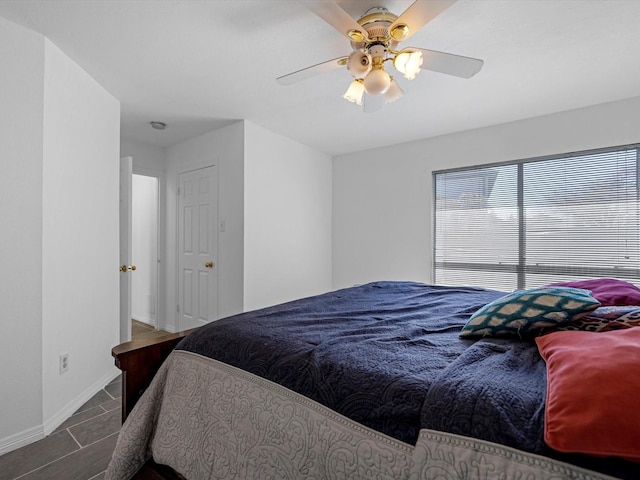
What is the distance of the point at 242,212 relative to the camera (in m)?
3.25

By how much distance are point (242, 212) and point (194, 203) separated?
870 millimetres

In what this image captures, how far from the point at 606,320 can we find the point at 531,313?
201mm

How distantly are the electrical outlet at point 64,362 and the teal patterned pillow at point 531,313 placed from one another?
243cm

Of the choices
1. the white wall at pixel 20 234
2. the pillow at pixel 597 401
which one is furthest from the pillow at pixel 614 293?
the white wall at pixel 20 234

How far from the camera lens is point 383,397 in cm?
85

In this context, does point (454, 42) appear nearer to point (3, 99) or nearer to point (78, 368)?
point (3, 99)

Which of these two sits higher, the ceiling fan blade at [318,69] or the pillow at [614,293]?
the ceiling fan blade at [318,69]

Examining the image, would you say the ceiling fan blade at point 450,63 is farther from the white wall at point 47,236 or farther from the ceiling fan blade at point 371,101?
the white wall at point 47,236

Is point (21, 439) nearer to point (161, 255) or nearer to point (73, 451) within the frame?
point (73, 451)

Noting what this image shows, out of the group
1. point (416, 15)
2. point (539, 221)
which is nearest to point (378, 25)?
point (416, 15)

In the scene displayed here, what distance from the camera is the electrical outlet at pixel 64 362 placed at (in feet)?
6.81

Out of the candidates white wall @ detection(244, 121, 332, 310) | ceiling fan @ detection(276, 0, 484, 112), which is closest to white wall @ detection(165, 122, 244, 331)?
white wall @ detection(244, 121, 332, 310)

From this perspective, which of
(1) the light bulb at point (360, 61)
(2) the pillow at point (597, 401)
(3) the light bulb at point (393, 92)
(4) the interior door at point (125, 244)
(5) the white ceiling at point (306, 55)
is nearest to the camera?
(2) the pillow at point (597, 401)

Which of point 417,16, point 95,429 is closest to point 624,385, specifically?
point 417,16
